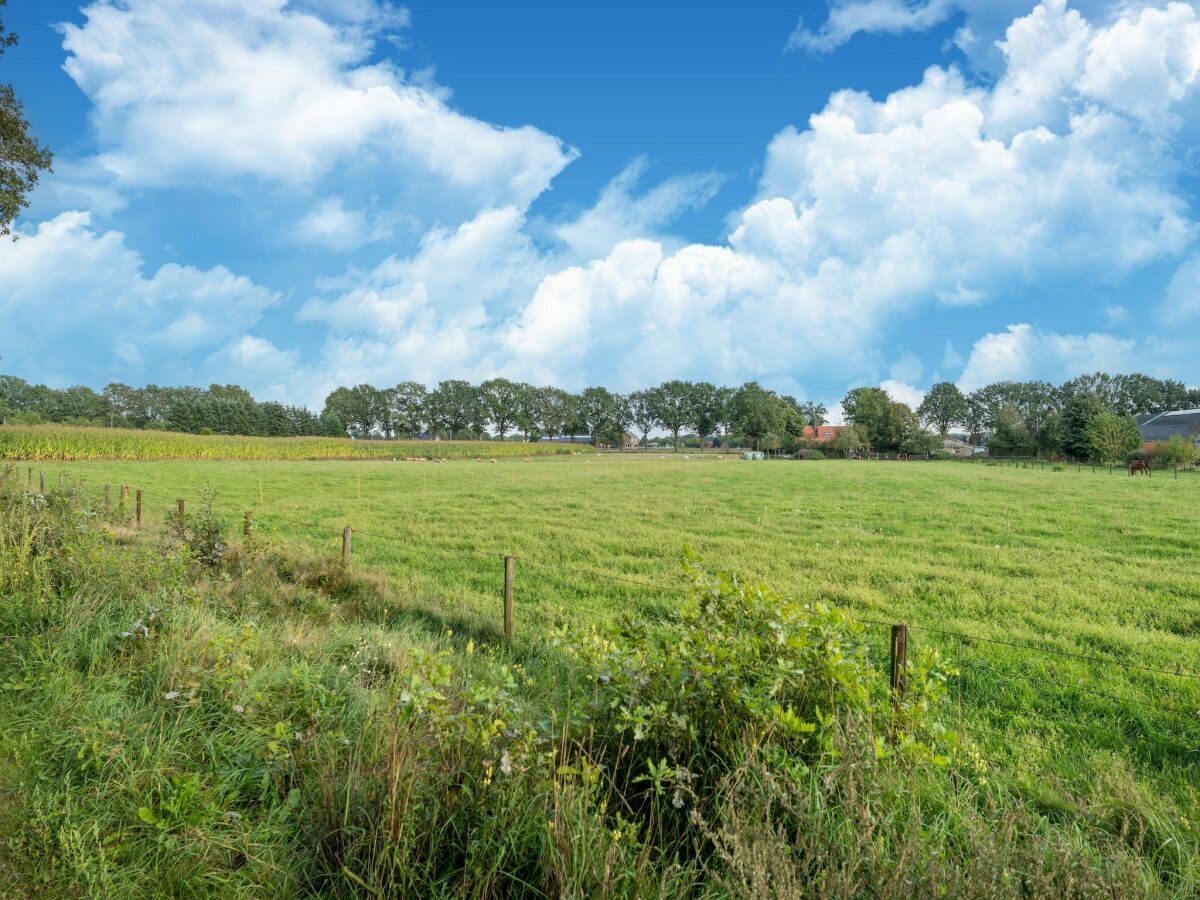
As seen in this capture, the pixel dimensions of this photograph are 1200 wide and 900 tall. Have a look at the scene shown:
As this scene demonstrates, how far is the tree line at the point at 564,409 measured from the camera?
375 feet

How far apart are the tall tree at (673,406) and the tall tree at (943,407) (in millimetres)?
53286

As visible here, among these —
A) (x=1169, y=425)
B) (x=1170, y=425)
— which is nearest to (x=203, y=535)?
(x=1170, y=425)

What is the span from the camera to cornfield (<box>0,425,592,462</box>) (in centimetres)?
4728

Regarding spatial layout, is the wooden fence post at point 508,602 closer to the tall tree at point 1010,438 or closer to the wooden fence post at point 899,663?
the wooden fence post at point 899,663

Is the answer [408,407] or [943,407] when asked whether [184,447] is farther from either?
[943,407]

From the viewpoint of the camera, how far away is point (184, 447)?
56.7m

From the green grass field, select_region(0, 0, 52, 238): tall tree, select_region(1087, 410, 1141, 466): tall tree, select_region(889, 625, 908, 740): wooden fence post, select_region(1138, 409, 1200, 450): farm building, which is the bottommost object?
the green grass field

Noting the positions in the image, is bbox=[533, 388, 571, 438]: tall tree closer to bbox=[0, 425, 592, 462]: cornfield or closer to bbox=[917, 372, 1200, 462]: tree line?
bbox=[0, 425, 592, 462]: cornfield

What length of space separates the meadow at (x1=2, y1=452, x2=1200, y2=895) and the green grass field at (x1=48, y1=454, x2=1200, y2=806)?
0.04 m

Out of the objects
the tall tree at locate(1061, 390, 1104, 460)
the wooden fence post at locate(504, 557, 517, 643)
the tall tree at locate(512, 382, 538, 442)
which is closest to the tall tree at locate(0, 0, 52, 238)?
the wooden fence post at locate(504, 557, 517, 643)

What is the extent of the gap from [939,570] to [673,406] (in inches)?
5516

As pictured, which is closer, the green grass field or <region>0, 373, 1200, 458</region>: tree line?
the green grass field

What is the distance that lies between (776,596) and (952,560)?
11.0 meters

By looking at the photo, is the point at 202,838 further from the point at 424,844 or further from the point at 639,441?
the point at 639,441
